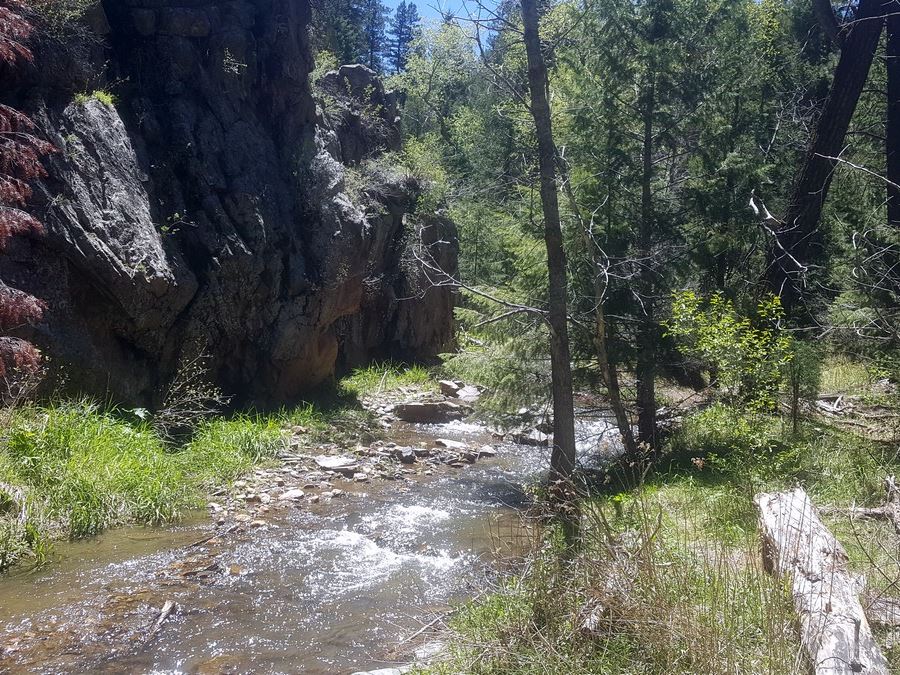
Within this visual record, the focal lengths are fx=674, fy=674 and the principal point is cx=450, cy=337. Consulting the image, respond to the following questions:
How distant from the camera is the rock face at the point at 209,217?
10453 mm

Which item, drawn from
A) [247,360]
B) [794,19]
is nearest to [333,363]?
[247,360]

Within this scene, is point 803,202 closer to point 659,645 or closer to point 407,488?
point 407,488

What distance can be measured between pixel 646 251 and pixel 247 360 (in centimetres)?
799

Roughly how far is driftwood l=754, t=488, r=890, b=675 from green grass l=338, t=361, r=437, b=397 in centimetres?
1177

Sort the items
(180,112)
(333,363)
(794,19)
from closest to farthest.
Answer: (180,112) < (333,363) < (794,19)

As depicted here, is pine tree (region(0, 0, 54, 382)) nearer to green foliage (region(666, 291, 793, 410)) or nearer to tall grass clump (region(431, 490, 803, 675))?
tall grass clump (region(431, 490, 803, 675))

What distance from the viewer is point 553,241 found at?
8141mm

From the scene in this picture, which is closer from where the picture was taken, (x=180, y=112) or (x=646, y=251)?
(x=646, y=251)

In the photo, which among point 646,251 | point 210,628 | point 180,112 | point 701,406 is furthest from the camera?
point 180,112

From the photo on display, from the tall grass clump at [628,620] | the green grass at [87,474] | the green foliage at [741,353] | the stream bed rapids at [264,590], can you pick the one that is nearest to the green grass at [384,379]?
the green grass at [87,474]

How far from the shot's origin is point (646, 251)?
34.1ft

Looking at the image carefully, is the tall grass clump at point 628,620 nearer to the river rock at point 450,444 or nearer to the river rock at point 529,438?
the river rock at point 450,444

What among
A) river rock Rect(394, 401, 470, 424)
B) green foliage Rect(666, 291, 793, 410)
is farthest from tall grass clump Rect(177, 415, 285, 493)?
green foliage Rect(666, 291, 793, 410)

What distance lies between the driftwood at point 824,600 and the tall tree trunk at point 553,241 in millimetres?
3452
